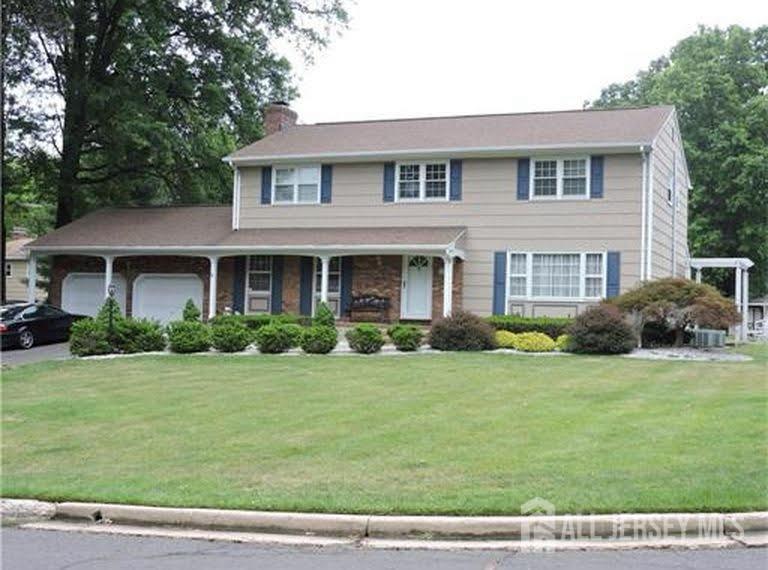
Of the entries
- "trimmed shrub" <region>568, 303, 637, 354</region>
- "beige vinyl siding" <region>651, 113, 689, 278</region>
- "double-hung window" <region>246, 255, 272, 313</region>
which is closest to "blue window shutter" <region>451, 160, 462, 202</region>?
"beige vinyl siding" <region>651, 113, 689, 278</region>

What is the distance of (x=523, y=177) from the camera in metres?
25.2

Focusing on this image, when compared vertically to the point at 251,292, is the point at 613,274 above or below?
above

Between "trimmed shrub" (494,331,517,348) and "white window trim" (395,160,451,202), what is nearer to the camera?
"trimmed shrub" (494,331,517,348)

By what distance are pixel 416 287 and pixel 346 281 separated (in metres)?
2.28

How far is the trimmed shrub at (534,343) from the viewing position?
20484mm

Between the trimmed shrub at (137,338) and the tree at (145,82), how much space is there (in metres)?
11.8

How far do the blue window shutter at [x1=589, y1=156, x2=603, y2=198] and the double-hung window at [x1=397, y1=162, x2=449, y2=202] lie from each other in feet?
14.4

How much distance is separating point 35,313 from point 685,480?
22.3 meters

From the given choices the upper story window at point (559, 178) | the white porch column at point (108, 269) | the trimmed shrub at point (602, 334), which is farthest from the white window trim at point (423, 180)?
the white porch column at point (108, 269)

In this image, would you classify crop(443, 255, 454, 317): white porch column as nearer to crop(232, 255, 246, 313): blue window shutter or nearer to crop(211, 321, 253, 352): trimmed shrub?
crop(211, 321, 253, 352): trimmed shrub

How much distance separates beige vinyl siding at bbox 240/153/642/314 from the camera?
24.1 meters

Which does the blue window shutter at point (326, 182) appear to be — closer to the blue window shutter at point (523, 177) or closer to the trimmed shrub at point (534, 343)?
the blue window shutter at point (523, 177)

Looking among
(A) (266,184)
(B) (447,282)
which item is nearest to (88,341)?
(A) (266,184)

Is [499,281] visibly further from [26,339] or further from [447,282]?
[26,339]
